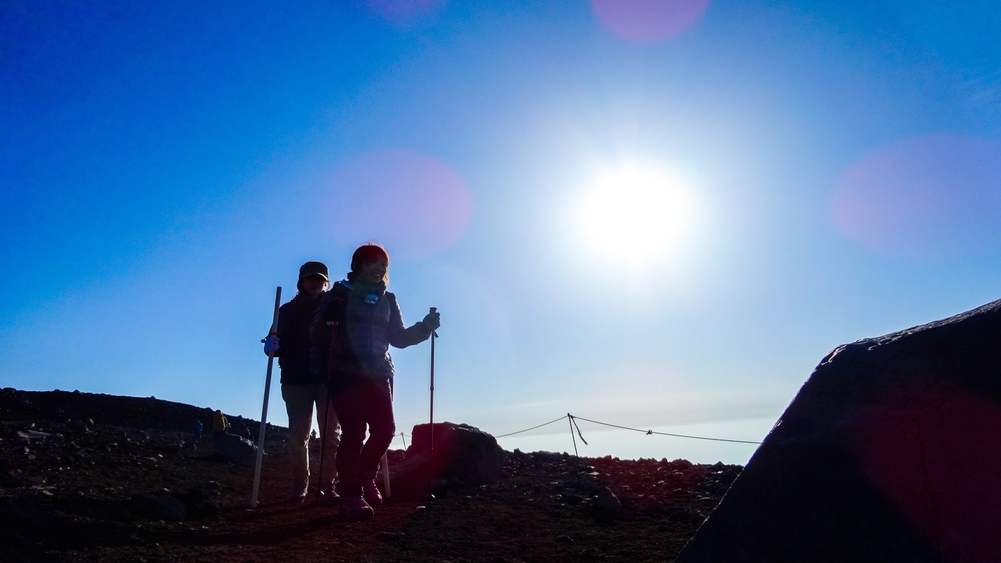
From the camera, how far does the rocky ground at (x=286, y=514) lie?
3.84m

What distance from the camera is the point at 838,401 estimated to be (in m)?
2.81

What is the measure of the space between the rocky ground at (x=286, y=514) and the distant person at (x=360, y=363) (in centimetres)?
46

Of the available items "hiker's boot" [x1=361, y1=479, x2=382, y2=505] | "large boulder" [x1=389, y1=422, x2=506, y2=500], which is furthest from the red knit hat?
"large boulder" [x1=389, y1=422, x2=506, y2=500]

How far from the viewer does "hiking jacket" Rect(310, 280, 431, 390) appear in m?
5.47

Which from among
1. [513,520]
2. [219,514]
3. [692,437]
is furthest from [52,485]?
[692,437]

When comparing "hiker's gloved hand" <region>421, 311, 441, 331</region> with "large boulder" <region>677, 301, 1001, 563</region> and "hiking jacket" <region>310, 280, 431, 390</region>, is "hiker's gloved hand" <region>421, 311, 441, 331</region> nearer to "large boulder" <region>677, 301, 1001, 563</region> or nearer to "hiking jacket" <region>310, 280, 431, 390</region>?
"hiking jacket" <region>310, 280, 431, 390</region>

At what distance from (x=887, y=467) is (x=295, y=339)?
5.62 m

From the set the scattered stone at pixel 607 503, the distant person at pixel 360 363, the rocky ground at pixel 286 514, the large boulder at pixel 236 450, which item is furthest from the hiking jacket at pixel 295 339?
the large boulder at pixel 236 450

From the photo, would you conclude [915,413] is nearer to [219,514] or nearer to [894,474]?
[894,474]

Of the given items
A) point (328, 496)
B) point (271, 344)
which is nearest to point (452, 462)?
point (328, 496)

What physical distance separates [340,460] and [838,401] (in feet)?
12.9

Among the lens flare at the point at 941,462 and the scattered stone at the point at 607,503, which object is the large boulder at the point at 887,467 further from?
the scattered stone at the point at 607,503

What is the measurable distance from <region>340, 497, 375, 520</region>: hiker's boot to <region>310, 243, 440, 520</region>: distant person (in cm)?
6

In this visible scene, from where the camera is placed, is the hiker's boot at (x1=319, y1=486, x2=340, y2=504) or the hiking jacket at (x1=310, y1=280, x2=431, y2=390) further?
the hiker's boot at (x1=319, y1=486, x2=340, y2=504)
